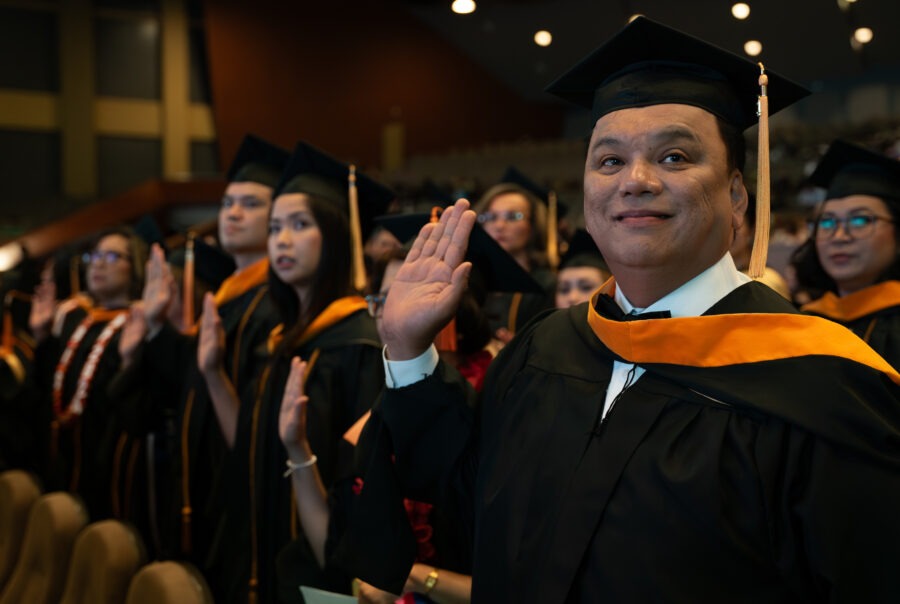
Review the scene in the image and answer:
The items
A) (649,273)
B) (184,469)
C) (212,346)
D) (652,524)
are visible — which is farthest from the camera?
(184,469)

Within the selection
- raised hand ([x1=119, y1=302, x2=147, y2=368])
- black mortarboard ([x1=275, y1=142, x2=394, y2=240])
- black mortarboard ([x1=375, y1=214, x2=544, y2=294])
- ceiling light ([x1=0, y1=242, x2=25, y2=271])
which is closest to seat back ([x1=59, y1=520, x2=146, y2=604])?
black mortarboard ([x1=375, y1=214, x2=544, y2=294])

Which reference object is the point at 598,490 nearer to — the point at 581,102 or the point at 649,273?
the point at 649,273

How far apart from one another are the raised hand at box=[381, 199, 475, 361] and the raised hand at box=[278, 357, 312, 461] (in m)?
0.97

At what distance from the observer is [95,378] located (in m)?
4.88

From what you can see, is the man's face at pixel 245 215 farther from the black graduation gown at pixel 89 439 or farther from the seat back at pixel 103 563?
the seat back at pixel 103 563

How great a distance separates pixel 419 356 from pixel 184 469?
7.67ft

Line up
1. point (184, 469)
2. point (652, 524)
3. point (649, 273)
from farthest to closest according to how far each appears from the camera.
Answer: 1. point (184, 469)
2. point (649, 273)
3. point (652, 524)

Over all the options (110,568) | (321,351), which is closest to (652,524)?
(110,568)

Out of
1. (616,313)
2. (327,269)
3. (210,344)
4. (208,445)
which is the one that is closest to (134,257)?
(208,445)

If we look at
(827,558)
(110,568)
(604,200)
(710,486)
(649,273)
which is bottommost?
(110,568)

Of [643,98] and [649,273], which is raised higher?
[643,98]

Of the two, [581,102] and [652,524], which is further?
[581,102]

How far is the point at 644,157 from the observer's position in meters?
1.51

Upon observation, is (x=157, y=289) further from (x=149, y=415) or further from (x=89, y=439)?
(x=89, y=439)
